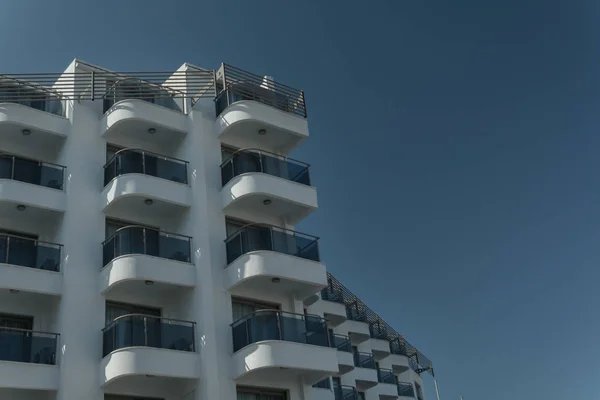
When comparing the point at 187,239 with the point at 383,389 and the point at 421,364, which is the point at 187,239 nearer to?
the point at 383,389

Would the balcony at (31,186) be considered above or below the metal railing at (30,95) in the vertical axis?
below

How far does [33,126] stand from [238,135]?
8031 mm

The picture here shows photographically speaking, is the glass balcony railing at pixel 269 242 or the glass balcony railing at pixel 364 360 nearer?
the glass balcony railing at pixel 269 242

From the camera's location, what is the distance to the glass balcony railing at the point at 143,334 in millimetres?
24359

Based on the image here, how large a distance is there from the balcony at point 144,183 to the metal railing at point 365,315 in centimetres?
2051

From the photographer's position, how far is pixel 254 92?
1248 inches

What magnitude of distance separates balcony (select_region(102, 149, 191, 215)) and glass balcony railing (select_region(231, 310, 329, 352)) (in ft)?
17.3

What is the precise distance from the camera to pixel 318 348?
2670 centimetres

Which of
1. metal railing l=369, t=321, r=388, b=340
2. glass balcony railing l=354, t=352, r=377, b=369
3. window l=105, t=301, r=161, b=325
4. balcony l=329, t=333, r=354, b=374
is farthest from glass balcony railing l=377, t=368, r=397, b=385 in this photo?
window l=105, t=301, r=161, b=325

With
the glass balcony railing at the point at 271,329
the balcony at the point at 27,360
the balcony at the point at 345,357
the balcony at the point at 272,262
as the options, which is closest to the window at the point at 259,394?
the glass balcony railing at the point at 271,329

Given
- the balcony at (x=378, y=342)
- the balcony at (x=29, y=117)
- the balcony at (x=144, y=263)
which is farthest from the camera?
the balcony at (x=378, y=342)

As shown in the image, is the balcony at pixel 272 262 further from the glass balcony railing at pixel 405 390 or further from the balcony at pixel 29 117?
the glass balcony railing at pixel 405 390

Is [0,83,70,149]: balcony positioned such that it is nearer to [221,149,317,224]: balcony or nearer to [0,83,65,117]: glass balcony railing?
[0,83,65,117]: glass balcony railing

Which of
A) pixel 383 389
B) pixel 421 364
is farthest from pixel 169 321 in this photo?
pixel 421 364
